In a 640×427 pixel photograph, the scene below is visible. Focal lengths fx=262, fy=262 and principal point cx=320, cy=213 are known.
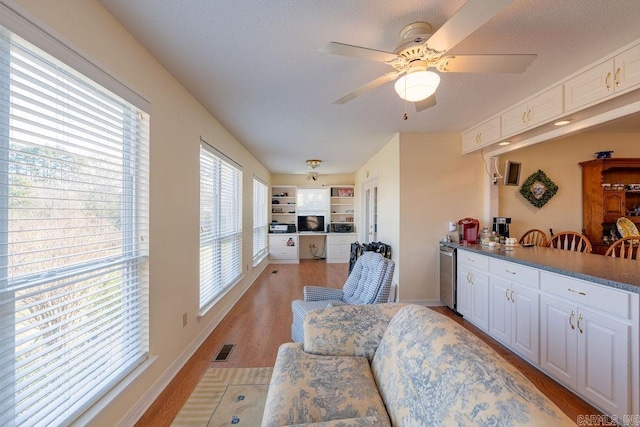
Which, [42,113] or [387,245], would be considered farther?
[387,245]

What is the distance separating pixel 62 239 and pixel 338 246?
6.01 m

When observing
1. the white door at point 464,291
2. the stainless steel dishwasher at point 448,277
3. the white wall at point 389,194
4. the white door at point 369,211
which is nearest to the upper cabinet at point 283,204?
the white door at point 369,211

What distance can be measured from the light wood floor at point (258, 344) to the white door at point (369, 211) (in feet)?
4.31

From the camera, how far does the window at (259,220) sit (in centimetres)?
553

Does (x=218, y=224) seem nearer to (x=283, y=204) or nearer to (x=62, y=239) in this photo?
(x=62, y=239)

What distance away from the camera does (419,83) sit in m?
1.54

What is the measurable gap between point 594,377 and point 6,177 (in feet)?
10.8

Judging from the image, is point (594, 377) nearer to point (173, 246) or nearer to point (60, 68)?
point (173, 246)

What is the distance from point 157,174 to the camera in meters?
1.97

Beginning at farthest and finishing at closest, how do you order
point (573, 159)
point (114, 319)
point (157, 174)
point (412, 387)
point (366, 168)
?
1. point (366, 168)
2. point (573, 159)
3. point (157, 174)
4. point (114, 319)
5. point (412, 387)

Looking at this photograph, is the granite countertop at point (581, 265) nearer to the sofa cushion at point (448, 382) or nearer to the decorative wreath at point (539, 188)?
the decorative wreath at point (539, 188)

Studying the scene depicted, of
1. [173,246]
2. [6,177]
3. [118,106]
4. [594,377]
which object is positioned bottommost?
[594,377]

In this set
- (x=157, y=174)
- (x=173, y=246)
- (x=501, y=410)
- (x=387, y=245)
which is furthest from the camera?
(x=387, y=245)

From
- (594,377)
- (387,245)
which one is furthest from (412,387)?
(387,245)
